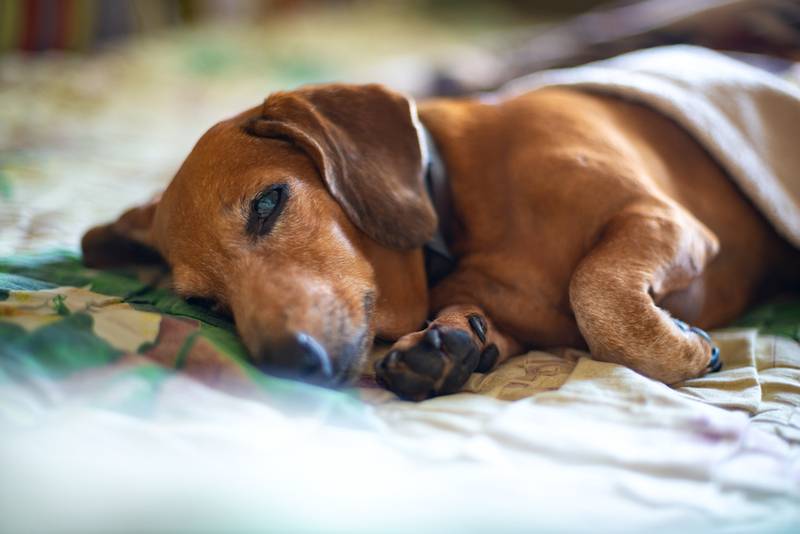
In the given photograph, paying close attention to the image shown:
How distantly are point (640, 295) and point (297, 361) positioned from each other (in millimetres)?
714

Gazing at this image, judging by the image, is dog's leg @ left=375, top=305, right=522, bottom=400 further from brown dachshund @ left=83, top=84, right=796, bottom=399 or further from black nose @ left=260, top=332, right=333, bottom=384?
black nose @ left=260, top=332, right=333, bottom=384

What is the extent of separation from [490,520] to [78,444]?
1.72 ft

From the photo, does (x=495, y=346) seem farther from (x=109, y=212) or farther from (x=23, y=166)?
(x=23, y=166)

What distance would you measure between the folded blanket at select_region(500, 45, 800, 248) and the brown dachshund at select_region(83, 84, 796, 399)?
93 mm

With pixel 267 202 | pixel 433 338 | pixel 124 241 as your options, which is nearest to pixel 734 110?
pixel 433 338

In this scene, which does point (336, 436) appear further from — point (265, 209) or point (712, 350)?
point (712, 350)

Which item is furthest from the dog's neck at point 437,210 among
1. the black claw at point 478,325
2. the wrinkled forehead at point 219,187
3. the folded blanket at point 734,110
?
the folded blanket at point 734,110

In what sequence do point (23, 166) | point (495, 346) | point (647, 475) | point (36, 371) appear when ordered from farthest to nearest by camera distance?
1. point (23, 166)
2. point (495, 346)
3. point (36, 371)
4. point (647, 475)

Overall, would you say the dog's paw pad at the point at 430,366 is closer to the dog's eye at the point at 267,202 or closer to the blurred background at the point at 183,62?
the dog's eye at the point at 267,202

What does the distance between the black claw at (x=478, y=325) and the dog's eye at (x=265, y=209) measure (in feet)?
1.51

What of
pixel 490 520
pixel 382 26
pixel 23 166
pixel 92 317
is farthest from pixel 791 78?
pixel 382 26

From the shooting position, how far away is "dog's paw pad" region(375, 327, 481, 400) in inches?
49.0

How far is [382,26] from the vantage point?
5.29 metres

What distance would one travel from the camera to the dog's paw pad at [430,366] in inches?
49.0
